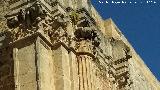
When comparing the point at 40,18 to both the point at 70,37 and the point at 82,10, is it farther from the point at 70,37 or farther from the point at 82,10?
the point at 82,10

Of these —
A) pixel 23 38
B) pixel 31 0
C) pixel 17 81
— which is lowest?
pixel 17 81

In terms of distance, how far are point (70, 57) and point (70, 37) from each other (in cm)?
45

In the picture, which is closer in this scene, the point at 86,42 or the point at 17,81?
the point at 17,81

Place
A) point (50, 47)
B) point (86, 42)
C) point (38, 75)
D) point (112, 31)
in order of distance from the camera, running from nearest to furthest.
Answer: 1. point (38, 75)
2. point (50, 47)
3. point (86, 42)
4. point (112, 31)

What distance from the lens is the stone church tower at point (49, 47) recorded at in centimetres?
1324

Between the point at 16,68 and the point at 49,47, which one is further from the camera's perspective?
the point at 49,47

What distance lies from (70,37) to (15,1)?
57.1 inches

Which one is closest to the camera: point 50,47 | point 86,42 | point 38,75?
point 38,75

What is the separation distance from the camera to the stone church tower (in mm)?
13242

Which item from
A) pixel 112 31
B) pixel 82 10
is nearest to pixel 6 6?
pixel 82 10

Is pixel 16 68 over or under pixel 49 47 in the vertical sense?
under

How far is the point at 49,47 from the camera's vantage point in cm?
1374

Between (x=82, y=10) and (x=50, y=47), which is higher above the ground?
(x=82, y=10)

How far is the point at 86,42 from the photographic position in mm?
14852
